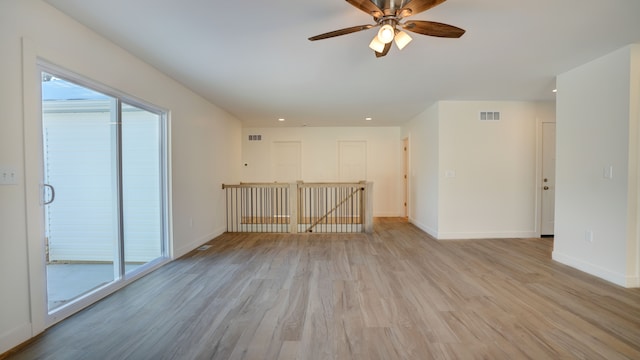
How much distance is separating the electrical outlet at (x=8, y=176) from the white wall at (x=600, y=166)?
525 centimetres

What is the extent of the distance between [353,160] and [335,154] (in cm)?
52

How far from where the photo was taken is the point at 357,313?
2.17m

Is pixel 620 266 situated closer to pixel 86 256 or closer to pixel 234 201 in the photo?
pixel 86 256

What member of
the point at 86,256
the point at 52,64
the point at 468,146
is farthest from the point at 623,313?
the point at 52,64

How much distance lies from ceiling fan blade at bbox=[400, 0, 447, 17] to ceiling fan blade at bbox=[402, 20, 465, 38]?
0.07 meters

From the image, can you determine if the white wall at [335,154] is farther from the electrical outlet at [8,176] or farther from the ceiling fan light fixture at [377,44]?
the electrical outlet at [8,176]

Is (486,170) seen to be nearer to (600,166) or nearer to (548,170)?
(548,170)

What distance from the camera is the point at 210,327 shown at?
1984 millimetres

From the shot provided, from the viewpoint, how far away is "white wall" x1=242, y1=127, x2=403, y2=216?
7.08 meters

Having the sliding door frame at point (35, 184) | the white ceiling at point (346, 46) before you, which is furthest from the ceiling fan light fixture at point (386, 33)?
the sliding door frame at point (35, 184)

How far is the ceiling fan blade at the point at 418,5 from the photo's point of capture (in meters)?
1.70

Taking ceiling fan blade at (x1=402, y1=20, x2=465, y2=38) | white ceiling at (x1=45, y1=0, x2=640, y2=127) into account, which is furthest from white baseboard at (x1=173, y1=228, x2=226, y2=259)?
ceiling fan blade at (x1=402, y1=20, x2=465, y2=38)

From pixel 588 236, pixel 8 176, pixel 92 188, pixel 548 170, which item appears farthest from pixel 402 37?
pixel 548 170

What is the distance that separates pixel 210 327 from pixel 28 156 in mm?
1761
